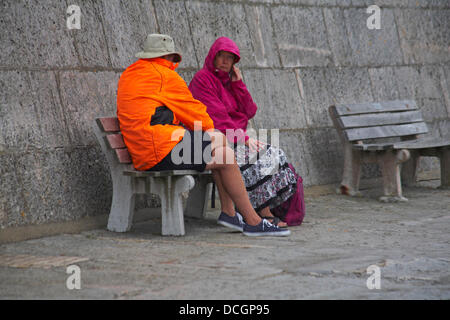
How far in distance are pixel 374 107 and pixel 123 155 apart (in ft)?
11.7

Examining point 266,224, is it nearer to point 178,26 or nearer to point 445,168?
point 178,26

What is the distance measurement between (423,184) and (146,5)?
156 inches

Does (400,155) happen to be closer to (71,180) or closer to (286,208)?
(286,208)

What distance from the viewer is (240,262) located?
4453 mm

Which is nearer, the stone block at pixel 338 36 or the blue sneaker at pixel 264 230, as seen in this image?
the blue sneaker at pixel 264 230

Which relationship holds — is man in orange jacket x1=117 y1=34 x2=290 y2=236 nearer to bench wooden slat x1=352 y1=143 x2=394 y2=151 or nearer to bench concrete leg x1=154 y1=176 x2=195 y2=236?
bench concrete leg x1=154 y1=176 x2=195 y2=236

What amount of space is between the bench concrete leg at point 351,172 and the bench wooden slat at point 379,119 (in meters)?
0.26

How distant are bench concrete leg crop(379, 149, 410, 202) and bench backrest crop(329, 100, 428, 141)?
16.8 inches

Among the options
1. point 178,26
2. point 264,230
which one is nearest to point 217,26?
point 178,26

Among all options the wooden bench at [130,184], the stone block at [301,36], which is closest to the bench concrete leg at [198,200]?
the wooden bench at [130,184]

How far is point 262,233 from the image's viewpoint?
5531mm

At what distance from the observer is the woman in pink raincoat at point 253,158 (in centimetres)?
599

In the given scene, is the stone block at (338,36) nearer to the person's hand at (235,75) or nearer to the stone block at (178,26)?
the stone block at (178,26)

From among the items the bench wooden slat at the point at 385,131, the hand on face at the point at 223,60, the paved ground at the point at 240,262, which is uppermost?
the hand on face at the point at 223,60
